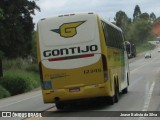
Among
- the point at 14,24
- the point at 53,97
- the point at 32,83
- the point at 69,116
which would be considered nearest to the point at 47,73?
the point at 53,97

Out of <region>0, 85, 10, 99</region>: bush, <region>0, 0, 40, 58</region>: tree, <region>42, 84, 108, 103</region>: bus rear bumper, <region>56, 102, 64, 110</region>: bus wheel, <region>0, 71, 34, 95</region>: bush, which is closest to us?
<region>42, 84, 108, 103</region>: bus rear bumper

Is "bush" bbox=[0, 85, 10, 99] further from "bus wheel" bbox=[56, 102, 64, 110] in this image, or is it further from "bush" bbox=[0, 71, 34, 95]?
"bus wheel" bbox=[56, 102, 64, 110]

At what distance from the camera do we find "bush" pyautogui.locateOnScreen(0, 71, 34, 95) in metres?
47.0

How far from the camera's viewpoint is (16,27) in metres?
55.4

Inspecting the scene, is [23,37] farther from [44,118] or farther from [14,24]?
[44,118]

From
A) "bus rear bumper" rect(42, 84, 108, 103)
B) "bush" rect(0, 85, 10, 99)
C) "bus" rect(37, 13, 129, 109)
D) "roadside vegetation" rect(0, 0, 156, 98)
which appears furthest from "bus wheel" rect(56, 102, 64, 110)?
"roadside vegetation" rect(0, 0, 156, 98)

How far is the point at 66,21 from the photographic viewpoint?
18703 mm

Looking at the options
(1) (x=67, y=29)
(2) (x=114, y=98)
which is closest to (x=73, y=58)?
(1) (x=67, y=29)

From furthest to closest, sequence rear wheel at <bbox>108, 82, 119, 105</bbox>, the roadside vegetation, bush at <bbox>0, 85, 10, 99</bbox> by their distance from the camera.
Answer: the roadside vegetation → bush at <bbox>0, 85, 10, 99</bbox> → rear wheel at <bbox>108, 82, 119, 105</bbox>

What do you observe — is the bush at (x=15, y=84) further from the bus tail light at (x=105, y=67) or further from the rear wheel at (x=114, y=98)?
the bus tail light at (x=105, y=67)

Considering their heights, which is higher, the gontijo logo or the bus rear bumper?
the gontijo logo

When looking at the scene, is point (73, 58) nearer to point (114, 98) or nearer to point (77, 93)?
point (77, 93)

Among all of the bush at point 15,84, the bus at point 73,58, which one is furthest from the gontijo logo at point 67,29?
the bush at point 15,84

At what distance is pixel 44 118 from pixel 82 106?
407 cm
